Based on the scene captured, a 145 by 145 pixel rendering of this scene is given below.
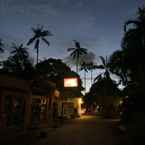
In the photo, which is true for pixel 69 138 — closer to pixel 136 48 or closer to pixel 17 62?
pixel 136 48

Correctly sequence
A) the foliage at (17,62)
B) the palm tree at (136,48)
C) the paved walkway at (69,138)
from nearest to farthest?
the paved walkway at (69,138) → the palm tree at (136,48) → the foliage at (17,62)

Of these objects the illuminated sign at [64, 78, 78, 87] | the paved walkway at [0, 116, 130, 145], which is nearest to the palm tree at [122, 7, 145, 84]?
the paved walkway at [0, 116, 130, 145]

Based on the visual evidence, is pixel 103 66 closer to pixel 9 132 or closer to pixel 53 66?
pixel 53 66

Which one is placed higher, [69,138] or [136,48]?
[136,48]

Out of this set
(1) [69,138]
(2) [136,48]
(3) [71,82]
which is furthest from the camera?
(3) [71,82]

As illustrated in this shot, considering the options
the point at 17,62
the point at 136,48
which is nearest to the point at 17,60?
the point at 17,62

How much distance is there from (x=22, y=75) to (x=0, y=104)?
5456mm

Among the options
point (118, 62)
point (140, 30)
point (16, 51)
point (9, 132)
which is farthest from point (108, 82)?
point (9, 132)

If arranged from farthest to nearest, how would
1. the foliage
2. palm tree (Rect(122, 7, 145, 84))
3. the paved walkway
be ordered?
the foliage, palm tree (Rect(122, 7, 145, 84)), the paved walkway

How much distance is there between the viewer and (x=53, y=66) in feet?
165

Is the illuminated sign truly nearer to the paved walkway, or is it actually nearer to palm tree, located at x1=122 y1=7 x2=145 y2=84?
palm tree, located at x1=122 y1=7 x2=145 y2=84

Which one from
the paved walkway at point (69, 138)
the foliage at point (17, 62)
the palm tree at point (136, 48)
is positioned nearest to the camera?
the paved walkway at point (69, 138)

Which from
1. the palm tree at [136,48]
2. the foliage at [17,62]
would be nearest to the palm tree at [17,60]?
the foliage at [17,62]

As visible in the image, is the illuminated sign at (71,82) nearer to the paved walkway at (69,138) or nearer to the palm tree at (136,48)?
the palm tree at (136,48)
